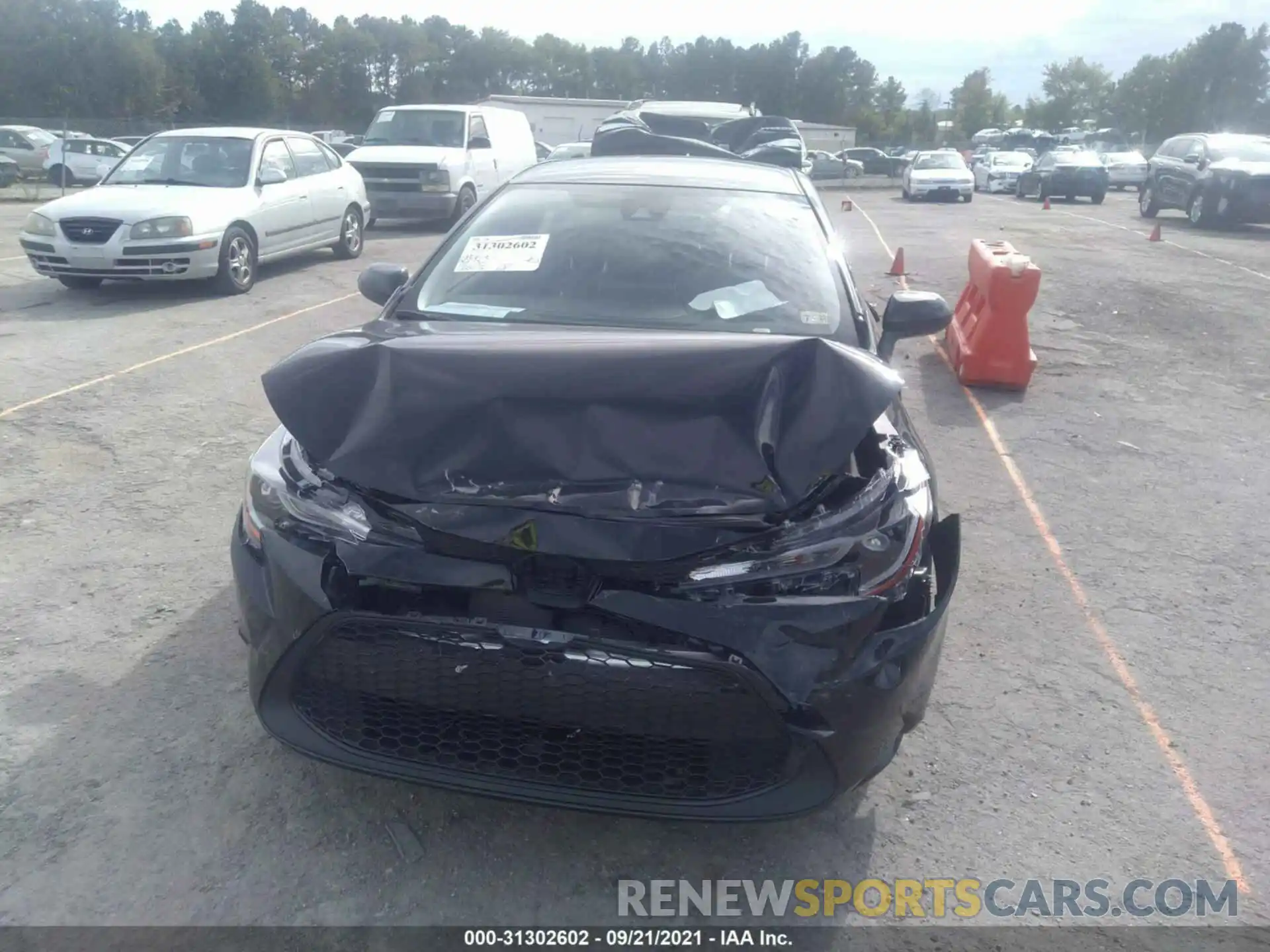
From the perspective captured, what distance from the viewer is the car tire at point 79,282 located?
32.1 feet

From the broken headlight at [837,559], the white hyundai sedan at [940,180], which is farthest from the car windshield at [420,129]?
the white hyundai sedan at [940,180]

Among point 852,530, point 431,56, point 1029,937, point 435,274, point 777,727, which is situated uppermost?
point 431,56

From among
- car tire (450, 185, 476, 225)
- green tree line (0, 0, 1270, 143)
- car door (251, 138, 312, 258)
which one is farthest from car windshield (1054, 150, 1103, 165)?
green tree line (0, 0, 1270, 143)

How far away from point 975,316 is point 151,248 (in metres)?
7.42

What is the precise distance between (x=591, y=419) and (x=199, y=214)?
858 centimetres

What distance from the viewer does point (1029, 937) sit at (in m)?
2.61

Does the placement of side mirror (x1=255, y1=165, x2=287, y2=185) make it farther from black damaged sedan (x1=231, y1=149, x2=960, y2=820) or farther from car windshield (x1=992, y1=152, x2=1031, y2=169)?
car windshield (x1=992, y1=152, x2=1031, y2=169)

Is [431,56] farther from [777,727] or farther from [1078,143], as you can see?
[777,727]

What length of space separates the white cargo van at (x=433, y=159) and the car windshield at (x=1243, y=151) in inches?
515

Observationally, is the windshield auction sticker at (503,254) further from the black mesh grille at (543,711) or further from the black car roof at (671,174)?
the black mesh grille at (543,711)

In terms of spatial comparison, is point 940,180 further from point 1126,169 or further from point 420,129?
point 420,129

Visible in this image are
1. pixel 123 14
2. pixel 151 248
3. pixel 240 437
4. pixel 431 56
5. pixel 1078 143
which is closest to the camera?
pixel 240 437

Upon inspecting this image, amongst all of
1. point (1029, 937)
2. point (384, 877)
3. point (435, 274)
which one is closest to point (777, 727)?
point (1029, 937)

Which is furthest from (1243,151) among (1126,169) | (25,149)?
(25,149)
